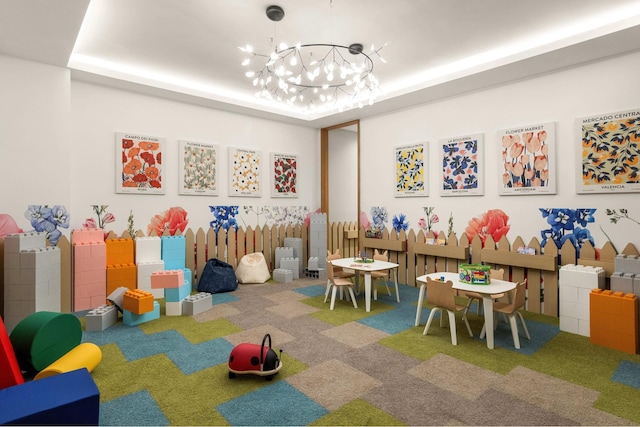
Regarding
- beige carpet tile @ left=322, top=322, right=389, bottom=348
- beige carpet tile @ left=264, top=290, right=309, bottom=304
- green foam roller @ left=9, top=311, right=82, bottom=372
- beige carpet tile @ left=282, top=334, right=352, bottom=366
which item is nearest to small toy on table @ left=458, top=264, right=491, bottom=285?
beige carpet tile @ left=322, top=322, right=389, bottom=348

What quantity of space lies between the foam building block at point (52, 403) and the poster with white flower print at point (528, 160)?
511cm

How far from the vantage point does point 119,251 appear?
16.3 ft

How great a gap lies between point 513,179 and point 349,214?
419 cm

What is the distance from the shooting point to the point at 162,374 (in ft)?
9.46

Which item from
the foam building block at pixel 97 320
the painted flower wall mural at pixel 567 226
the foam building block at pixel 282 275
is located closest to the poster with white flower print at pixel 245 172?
the foam building block at pixel 282 275

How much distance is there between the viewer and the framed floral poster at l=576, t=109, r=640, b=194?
389 cm

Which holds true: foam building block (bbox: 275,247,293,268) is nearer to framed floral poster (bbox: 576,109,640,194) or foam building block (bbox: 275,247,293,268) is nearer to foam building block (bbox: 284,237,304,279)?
foam building block (bbox: 284,237,304,279)

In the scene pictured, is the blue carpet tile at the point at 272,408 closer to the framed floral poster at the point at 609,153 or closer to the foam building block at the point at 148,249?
the foam building block at the point at 148,249

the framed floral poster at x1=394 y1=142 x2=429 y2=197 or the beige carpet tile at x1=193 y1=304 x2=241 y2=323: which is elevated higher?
the framed floral poster at x1=394 y1=142 x2=429 y2=197

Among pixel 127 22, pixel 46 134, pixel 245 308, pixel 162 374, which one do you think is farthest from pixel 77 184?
pixel 162 374

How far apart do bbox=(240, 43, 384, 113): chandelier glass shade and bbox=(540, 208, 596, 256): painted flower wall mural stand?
2833mm

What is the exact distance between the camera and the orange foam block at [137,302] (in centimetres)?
395

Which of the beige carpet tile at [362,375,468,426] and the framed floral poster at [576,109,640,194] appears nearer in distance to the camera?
the beige carpet tile at [362,375,468,426]

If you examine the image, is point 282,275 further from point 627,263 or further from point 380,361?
point 627,263
